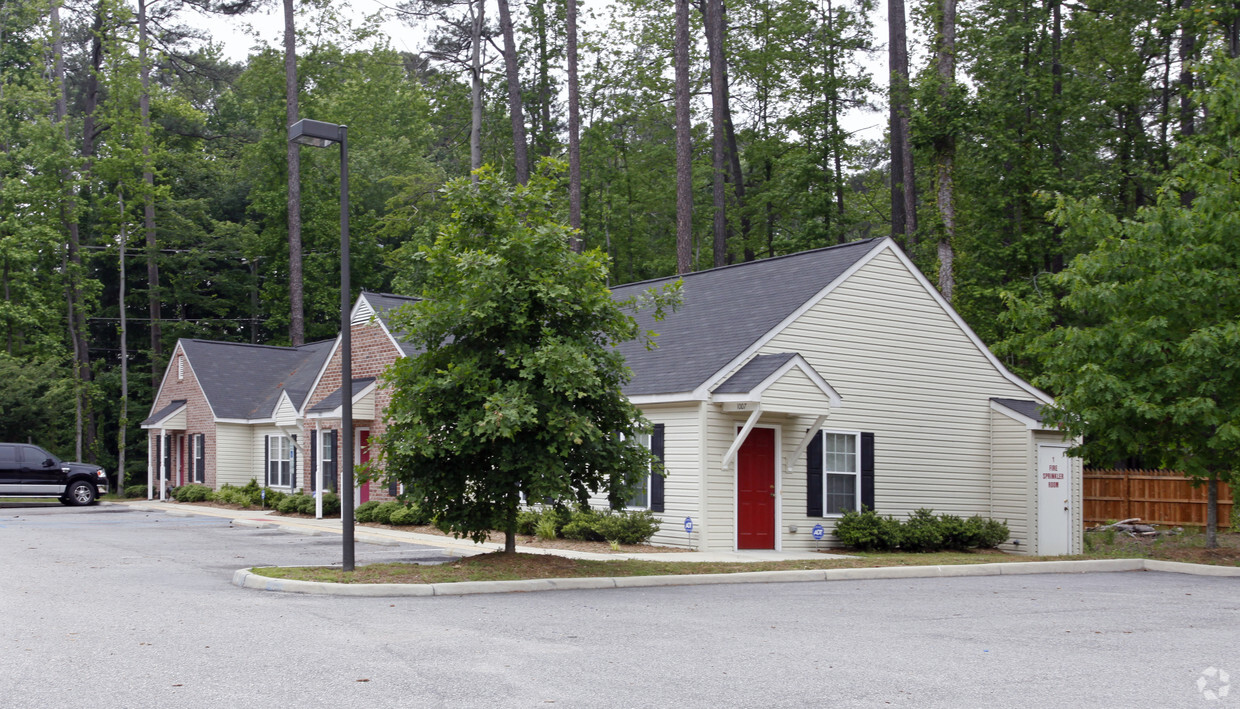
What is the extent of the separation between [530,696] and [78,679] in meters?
3.18

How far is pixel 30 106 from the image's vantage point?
44.8 m

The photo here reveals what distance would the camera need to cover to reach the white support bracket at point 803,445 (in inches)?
747

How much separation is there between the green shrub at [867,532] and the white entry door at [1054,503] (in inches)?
161

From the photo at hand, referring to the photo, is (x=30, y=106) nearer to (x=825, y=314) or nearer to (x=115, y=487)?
(x=115, y=487)

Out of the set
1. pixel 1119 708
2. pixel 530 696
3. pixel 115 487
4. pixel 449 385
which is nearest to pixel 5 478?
pixel 115 487

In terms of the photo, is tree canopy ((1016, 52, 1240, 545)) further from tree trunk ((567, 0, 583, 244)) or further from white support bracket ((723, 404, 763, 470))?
tree trunk ((567, 0, 583, 244))

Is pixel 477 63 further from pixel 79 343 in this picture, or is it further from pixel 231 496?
pixel 79 343

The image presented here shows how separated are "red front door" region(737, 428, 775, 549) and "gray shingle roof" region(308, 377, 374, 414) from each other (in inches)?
463

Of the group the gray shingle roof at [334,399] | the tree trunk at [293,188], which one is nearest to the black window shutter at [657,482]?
the gray shingle roof at [334,399]

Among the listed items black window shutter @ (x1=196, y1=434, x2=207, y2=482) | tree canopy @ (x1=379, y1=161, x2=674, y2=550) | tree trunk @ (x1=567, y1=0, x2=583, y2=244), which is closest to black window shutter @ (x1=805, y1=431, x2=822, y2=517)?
tree canopy @ (x1=379, y1=161, x2=674, y2=550)

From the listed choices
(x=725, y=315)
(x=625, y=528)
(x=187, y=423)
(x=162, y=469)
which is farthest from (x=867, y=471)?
(x=187, y=423)

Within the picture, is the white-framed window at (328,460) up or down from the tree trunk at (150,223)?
down

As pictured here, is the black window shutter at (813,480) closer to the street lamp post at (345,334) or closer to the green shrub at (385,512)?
the street lamp post at (345,334)

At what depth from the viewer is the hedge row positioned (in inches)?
778
